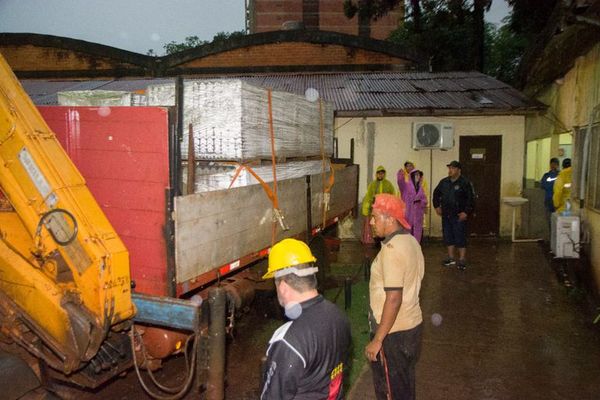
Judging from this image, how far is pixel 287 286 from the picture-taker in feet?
7.73

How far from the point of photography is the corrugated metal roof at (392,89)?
36.1 ft

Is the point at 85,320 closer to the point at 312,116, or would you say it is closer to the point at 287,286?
the point at 287,286

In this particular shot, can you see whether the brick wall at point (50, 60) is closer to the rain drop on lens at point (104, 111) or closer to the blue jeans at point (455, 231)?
the blue jeans at point (455, 231)

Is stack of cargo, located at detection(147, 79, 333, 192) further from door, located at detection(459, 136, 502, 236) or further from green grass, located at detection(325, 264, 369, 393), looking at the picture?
door, located at detection(459, 136, 502, 236)

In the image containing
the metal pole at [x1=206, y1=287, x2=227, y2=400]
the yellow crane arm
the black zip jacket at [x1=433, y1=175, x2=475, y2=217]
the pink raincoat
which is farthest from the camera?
the pink raincoat

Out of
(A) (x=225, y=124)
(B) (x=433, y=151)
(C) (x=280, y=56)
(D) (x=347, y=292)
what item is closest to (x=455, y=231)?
(D) (x=347, y=292)

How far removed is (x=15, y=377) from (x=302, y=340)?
102 inches

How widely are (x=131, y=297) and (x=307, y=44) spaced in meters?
15.3

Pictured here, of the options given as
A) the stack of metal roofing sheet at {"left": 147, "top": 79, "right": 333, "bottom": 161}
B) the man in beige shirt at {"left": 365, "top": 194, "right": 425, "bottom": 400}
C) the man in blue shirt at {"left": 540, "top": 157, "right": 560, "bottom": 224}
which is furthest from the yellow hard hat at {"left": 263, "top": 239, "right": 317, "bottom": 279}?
the man in blue shirt at {"left": 540, "top": 157, "right": 560, "bottom": 224}

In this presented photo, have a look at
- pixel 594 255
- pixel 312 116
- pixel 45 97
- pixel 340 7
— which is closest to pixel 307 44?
pixel 45 97

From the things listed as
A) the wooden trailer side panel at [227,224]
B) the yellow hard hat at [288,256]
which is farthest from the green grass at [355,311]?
the yellow hard hat at [288,256]

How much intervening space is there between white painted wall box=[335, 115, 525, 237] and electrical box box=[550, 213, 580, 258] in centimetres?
367

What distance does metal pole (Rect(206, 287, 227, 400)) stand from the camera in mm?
2984

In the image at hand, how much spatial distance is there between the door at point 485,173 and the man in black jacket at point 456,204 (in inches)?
120
